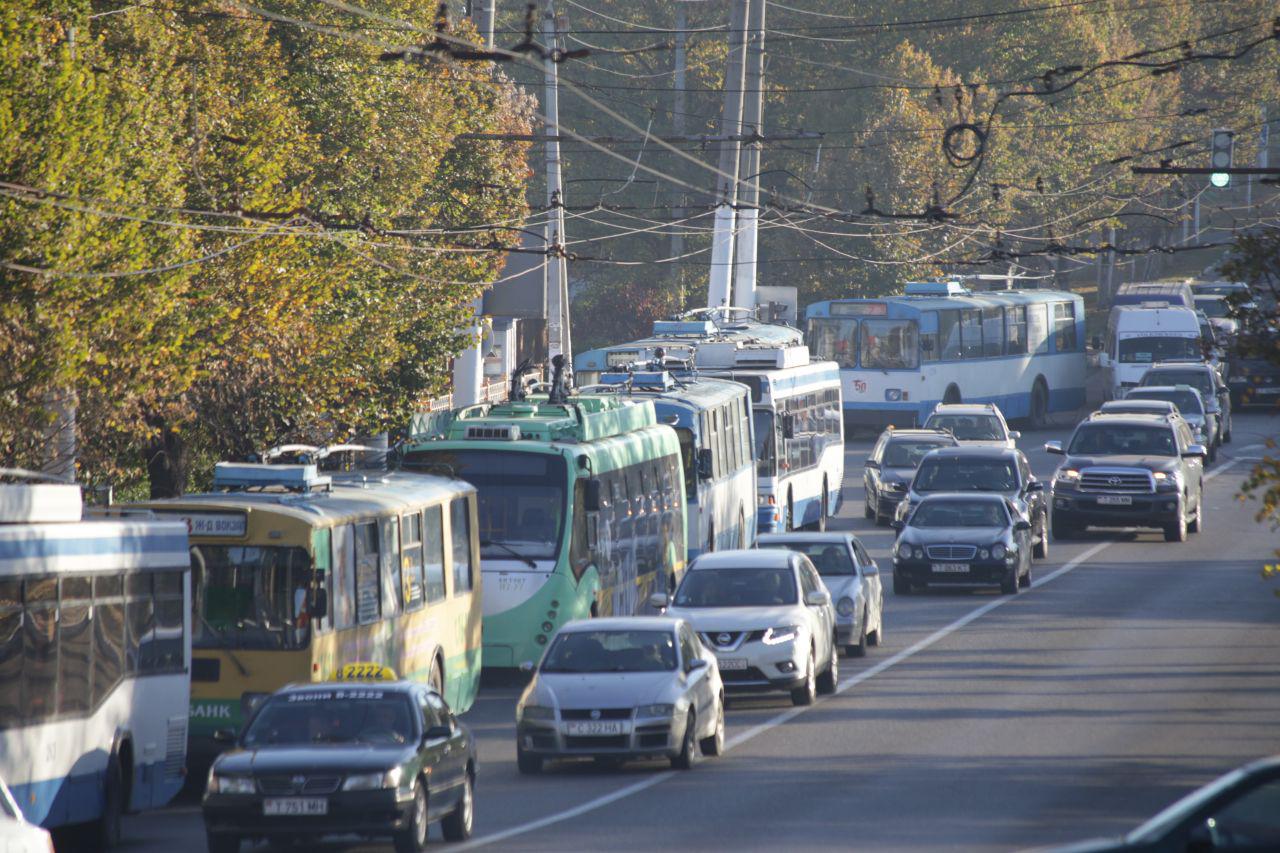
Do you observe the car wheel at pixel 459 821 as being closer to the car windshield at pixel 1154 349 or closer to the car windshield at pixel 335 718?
the car windshield at pixel 335 718

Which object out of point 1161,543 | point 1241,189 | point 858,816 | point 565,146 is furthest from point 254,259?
point 1241,189

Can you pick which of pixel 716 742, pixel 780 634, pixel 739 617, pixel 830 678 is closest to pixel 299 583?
pixel 716 742

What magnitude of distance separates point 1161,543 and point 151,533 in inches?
1047

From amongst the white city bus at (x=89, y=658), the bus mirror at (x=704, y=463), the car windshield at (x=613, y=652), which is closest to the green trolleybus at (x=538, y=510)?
the car windshield at (x=613, y=652)

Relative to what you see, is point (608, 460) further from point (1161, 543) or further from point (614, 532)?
point (1161, 543)

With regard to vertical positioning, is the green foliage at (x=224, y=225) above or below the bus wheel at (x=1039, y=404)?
above

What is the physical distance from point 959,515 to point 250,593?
53.3ft

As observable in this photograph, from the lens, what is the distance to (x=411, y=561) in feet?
68.7

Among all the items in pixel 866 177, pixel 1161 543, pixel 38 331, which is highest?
pixel 866 177

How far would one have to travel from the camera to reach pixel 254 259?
24.8 meters

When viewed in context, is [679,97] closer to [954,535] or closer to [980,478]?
[980,478]

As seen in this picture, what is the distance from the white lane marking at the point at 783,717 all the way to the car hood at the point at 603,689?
0.72 meters

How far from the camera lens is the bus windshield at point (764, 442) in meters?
38.0

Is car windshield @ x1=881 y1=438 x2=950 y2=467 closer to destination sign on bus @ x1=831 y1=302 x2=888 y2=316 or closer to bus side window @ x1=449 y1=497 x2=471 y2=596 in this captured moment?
destination sign on bus @ x1=831 y1=302 x2=888 y2=316
